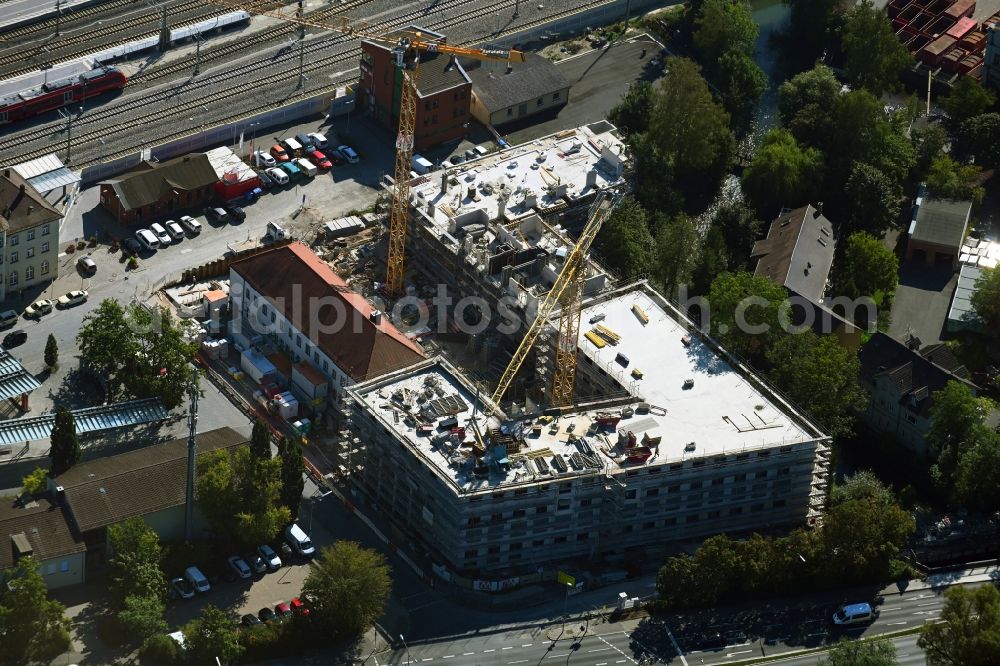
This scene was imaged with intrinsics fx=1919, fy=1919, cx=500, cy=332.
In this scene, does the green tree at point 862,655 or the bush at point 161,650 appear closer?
the bush at point 161,650

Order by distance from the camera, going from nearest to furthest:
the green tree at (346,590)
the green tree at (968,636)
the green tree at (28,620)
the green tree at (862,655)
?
the green tree at (28,620)
the green tree at (862,655)
the green tree at (968,636)
the green tree at (346,590)

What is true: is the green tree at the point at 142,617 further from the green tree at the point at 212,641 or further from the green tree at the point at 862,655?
the green tree at the point at 862,655

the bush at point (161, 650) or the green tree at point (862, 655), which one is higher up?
the green tree at point (862, 655)

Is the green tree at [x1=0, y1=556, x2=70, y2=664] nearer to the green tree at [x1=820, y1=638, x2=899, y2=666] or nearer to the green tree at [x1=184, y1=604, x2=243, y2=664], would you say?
the green tree at [x1=184, y1=604, x2=243, y2=664]

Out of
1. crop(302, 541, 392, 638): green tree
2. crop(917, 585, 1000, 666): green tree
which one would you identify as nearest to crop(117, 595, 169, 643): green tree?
crop(302, 541, 392, 638): green tree

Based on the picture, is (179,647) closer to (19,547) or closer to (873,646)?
(19,547)

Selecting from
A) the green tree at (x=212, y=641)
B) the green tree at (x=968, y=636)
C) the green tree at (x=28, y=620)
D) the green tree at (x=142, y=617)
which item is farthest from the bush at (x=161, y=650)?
the green tree at (x=968, y=636)
